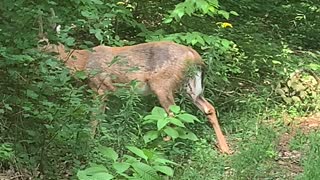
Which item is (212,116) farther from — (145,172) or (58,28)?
(145,172)

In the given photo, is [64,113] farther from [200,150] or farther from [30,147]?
[200,150]

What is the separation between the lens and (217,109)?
8391 millimetres

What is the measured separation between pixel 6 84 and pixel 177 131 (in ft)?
4.62

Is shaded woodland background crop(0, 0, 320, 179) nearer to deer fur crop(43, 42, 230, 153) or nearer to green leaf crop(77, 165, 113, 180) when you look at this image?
green leaf crop(77, 165, 113, 180)

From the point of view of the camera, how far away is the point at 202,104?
7625mm

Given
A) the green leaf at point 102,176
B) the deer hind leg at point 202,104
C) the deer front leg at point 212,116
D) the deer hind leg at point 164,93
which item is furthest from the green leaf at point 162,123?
the deer hind leg at point 164,93

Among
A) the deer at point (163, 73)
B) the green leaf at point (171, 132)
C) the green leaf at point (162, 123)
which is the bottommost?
the deer at point (163, 73)

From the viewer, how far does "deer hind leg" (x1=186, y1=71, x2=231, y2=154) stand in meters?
7.14

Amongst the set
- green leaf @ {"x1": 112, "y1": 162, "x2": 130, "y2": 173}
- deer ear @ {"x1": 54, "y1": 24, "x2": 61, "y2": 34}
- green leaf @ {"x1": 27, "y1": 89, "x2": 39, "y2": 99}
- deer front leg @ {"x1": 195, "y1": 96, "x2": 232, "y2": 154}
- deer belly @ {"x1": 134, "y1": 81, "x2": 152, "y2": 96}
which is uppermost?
deer ear @ {"x1": 54, "y1": 24, "x2": 61, "y2": 34}

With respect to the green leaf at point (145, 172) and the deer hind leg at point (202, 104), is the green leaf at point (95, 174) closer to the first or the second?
the green leaf at point (145, 172)

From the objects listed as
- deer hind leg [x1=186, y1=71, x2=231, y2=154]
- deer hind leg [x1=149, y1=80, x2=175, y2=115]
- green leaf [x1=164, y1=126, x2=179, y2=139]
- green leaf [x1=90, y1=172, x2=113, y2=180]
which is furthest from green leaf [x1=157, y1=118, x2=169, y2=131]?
deer hind leg [x1=149, y1=80, x2=175, y2=115]

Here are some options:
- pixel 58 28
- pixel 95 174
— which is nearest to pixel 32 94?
pixel 58 28

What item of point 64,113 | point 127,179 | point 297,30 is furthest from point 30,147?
point 297,30

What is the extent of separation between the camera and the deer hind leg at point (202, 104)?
7.14 m
